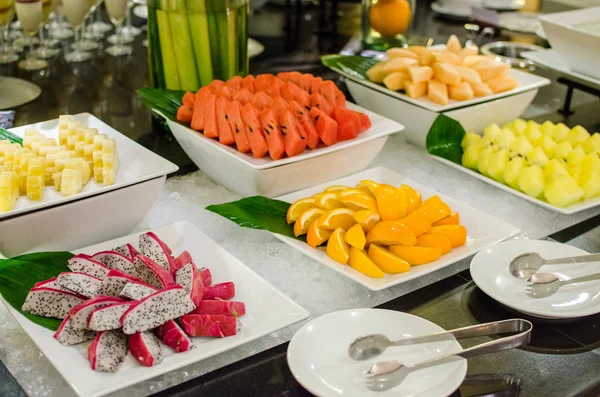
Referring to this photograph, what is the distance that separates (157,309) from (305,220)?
0.37 m

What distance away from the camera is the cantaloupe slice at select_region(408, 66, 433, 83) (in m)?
1.69

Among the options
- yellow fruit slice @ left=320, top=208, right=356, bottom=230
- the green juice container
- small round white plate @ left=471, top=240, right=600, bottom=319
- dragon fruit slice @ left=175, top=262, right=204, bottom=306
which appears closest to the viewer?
dragon fruit slice @ left=175, top=262, right=204, bottom=306

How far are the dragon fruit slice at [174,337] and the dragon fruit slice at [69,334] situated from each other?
0.31 ft

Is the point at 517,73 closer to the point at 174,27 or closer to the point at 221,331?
the point at 174,27

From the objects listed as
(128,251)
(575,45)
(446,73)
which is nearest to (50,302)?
(128,251)

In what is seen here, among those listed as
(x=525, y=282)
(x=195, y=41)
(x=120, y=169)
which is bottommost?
(x=525, y=282)

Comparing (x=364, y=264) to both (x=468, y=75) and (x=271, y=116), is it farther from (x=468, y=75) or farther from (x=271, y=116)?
(x=468, y=75)

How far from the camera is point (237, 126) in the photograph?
1399 millimetres

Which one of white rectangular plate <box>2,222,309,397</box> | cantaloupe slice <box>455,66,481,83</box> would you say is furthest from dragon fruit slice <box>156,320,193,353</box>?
cantaloupe slice <box>455,66,481,83</box>

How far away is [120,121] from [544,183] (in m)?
0.99

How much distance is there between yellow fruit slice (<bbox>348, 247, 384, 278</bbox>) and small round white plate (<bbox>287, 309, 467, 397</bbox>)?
10 centimetres

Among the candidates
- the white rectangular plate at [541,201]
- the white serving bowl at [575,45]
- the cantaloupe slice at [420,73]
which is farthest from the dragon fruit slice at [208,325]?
the white serving bowl at [575,45]

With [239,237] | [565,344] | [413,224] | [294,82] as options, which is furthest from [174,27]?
[565,344]

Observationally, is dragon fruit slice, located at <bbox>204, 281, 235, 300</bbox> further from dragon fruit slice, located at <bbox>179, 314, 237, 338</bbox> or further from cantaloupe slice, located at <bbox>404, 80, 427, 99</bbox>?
cantaloupe slice, located at <bbox>404, 80, 427, 99</bbox>
